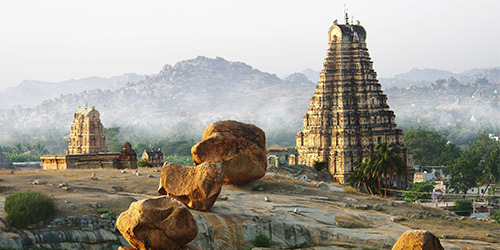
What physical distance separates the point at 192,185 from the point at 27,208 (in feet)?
15.6

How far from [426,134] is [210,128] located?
72675mm

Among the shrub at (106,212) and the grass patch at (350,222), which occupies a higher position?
the shrub at (106,212)

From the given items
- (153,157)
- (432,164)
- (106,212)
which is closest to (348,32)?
(153,157)

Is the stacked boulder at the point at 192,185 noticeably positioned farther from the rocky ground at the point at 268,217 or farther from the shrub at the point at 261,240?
the shrub at the point at 261,240

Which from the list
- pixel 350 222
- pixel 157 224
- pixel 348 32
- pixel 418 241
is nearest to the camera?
pixel 418 241

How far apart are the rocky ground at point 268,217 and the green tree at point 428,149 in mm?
64856

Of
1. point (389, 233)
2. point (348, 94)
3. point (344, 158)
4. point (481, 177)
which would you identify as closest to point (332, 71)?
point (348, 94)

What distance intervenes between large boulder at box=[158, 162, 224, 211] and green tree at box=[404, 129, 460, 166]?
237 feet

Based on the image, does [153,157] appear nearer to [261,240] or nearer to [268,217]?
[268,217]

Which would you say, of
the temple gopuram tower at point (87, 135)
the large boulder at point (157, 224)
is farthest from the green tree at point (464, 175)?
the large boulder at point (157, 224)

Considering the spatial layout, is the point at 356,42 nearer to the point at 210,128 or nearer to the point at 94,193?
the point at 210,128

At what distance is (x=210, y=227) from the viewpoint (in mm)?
21172

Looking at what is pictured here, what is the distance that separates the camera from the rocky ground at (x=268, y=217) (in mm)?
20500

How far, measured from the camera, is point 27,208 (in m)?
19.5
